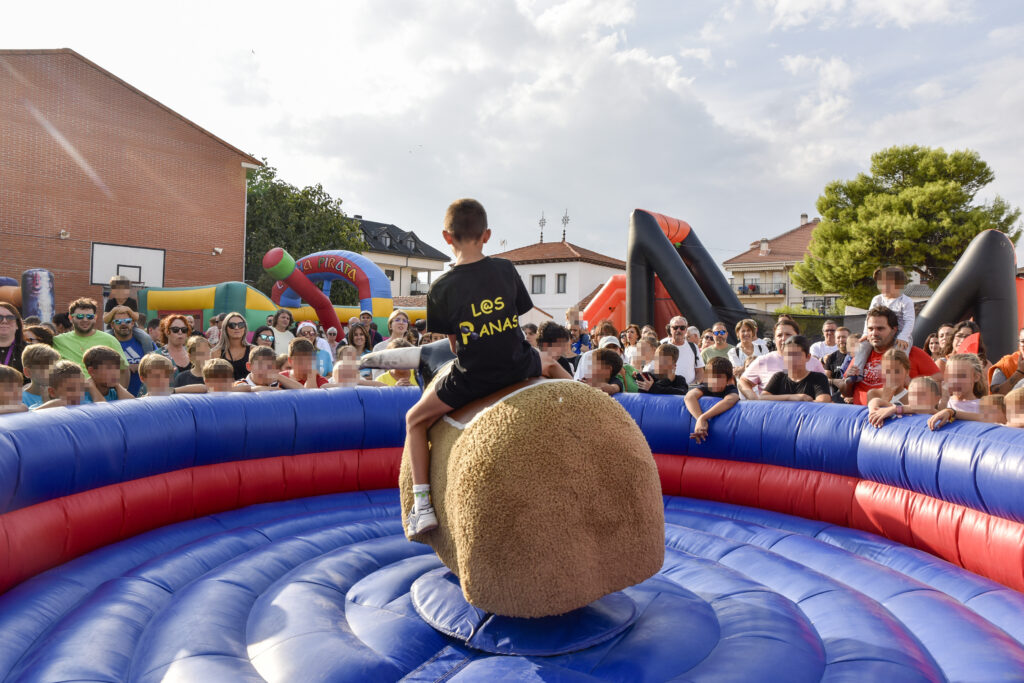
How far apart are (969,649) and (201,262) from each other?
960 inches

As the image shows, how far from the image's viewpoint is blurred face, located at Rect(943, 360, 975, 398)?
4.11 metres

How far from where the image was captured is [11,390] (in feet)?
11.6

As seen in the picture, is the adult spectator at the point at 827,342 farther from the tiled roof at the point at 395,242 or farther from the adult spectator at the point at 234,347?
the tiled roof at the point at 395,242

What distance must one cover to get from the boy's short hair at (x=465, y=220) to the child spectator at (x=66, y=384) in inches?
100

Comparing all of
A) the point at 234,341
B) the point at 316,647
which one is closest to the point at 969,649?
the point at 316,647

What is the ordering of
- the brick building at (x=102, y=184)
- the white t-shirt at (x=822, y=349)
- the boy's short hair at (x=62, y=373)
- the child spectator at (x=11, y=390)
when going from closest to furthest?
the child spectator at (x=11, y=390) → the boy's short hair at (x=62, y=373) → the white t-shirt at (x=822, y=349) → the brick building at (x=102, y=184)

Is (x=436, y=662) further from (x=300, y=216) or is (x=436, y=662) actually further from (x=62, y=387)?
(x=300, y=216)

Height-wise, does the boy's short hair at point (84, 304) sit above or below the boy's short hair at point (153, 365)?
above

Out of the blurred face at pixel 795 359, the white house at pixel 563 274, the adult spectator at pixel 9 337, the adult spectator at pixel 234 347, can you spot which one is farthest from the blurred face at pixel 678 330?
the white house at pixel 563 274

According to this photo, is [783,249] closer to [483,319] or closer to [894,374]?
[894,374]

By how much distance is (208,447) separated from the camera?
411 centimetres

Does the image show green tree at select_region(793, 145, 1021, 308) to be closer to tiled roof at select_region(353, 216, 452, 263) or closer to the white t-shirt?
the white t-shirt

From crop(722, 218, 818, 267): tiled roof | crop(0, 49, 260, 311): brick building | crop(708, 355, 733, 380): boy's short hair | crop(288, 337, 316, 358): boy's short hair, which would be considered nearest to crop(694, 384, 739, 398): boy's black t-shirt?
crop(708, 355, 733, 380): boy's short hair

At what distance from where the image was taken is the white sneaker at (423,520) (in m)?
2.62
